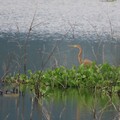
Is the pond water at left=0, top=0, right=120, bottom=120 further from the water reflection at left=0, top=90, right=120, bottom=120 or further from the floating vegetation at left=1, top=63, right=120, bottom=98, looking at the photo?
the floating vegetation at left=1, top=63, right=120, bottom=98

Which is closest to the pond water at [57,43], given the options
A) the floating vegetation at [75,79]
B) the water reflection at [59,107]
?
the water reflection at [59,107]

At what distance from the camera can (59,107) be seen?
11820mm

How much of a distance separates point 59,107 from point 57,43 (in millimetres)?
10360

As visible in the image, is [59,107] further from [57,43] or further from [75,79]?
[57,43]

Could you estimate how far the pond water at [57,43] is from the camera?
1148 centimetres

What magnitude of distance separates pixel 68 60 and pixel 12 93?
6.07m

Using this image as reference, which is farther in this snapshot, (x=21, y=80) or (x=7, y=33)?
(x=7, y=33)

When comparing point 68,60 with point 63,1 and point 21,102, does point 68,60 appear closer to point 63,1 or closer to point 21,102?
point 21,102

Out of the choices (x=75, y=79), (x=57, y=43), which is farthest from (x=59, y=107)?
(x=57, y=43)

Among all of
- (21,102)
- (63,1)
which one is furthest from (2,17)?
(21,102)

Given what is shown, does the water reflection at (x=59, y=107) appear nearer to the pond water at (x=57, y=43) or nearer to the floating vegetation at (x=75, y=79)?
the pond water at (x=57, y=43)

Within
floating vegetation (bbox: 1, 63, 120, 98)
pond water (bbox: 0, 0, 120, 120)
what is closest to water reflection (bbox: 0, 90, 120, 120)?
pond water (bbox: 0, 0, 120, 120)

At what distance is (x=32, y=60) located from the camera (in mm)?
18453

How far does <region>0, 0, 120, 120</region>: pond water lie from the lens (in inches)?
452
